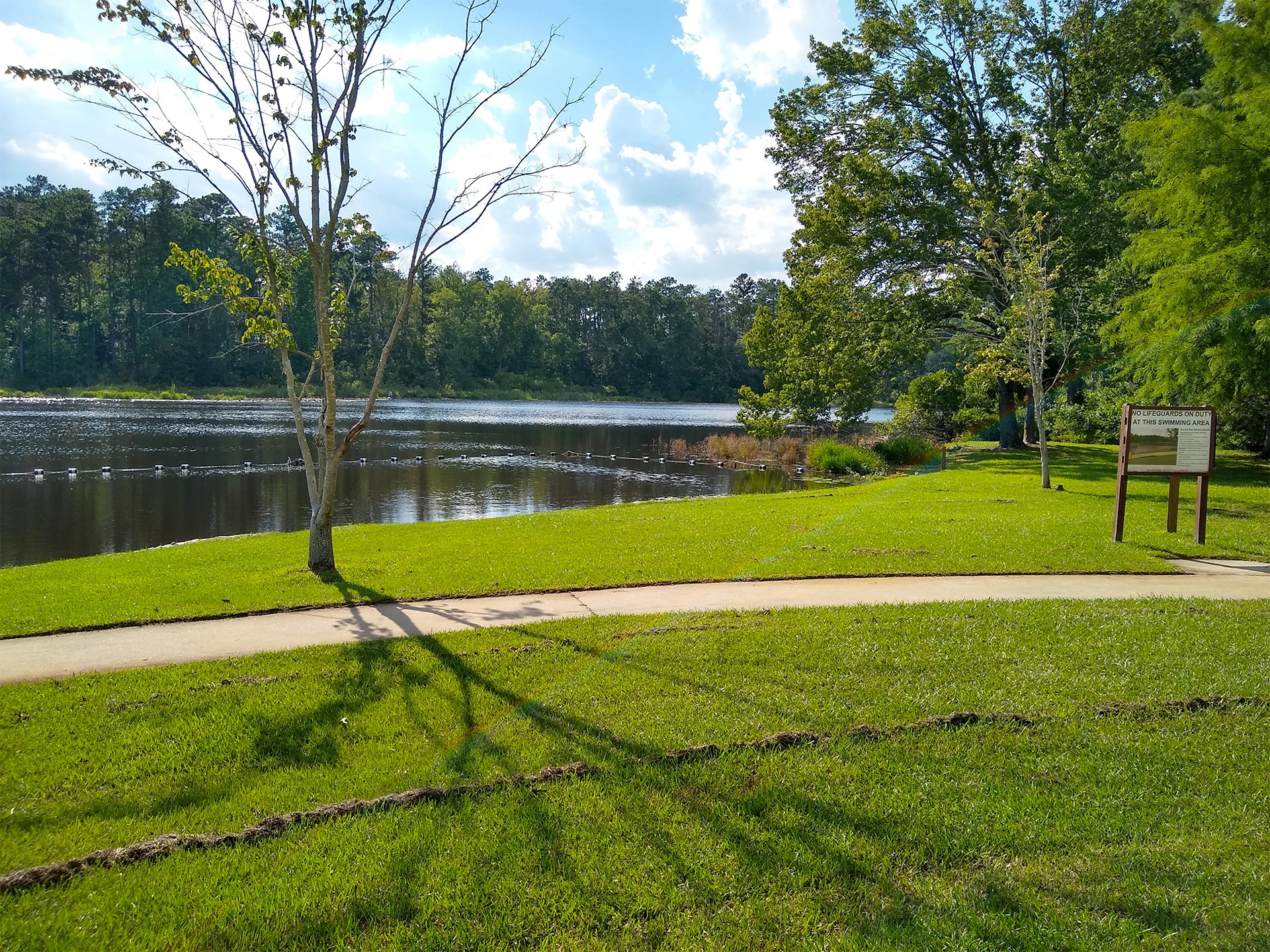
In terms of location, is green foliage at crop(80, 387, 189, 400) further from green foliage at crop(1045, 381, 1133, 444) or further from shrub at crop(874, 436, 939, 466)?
green foliage at crop(1045, 381, 1133, 444)

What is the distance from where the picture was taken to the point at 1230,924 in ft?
10.9

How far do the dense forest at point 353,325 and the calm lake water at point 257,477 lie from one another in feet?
43.4

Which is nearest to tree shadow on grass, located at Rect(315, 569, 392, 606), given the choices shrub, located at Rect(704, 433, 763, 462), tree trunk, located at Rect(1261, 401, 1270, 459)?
tree trunk, located at Rect(1261, 401, 1270, 459)

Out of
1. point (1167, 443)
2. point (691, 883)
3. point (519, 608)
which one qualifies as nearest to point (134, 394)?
point (519, 608)

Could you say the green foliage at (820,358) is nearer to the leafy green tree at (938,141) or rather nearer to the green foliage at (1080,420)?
the leafy green tree at (938,141)

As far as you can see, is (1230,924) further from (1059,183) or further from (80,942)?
(1059,183)

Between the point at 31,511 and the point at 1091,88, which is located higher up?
the point at 1091,88

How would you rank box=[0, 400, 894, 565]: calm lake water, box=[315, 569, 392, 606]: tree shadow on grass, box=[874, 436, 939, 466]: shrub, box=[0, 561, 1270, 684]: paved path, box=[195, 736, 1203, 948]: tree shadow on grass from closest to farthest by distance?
box=[195, 736, 1203, 948]: tree shadow on grass < box=[0, 561, 1270, 684]: paved path < box=[315, 569, 392, 606]: tree shadow on grass < box=[0, 400, 894, 565]: calm lake water < box=[874, 436, 939, 466]: shrub

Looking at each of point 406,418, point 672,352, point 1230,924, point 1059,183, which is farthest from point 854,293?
point 672,352

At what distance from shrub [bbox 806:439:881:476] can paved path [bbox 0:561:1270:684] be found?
21813 millimetres

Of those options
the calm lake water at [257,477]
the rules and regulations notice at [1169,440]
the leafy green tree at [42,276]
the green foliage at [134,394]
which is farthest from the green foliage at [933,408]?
the leafy green tree at [42,276]

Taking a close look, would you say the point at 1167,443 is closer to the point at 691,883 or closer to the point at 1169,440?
the point at 1169,440

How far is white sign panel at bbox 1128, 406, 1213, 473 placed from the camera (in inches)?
456

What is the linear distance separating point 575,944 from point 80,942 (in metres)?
1.97
